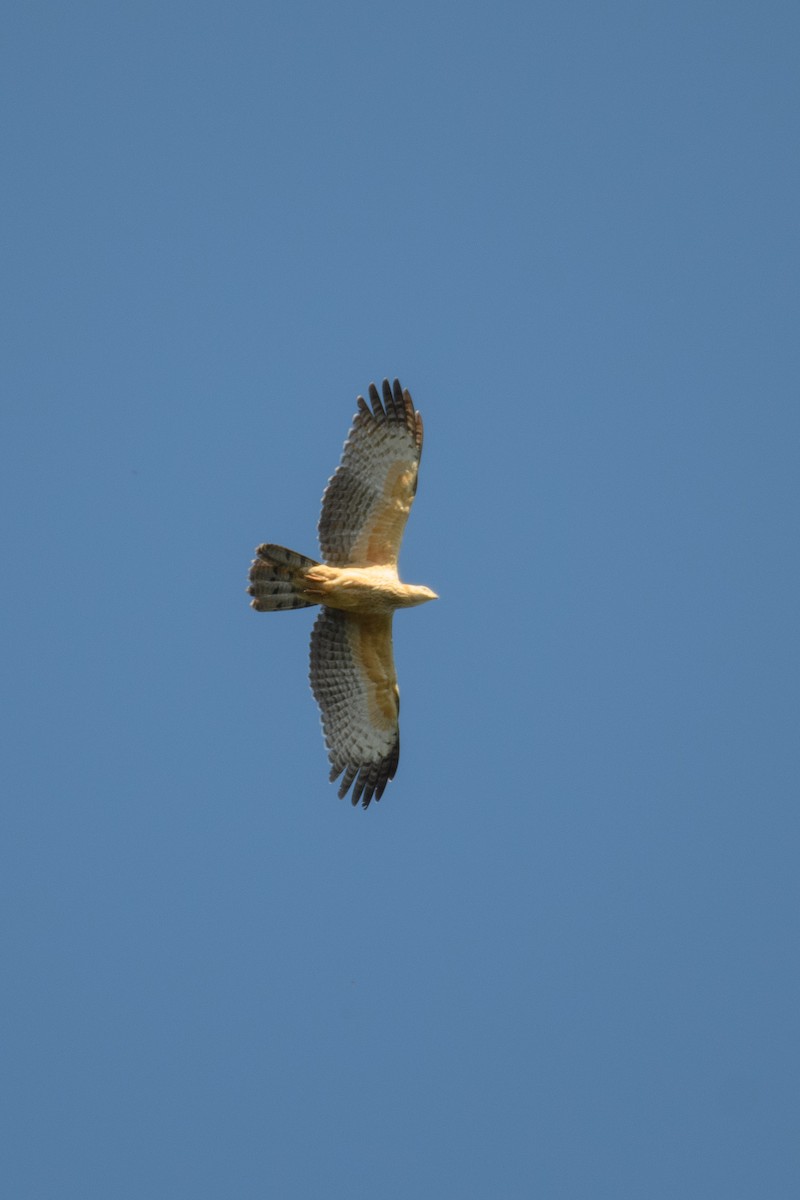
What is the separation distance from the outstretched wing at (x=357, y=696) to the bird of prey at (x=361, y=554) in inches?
0.5

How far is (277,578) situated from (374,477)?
3.93ft

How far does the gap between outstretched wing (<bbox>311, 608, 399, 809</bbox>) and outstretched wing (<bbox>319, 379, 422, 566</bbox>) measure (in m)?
0.81

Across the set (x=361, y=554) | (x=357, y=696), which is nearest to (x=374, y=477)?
(x=361, y=554)

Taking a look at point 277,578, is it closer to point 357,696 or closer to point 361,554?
point 361,554

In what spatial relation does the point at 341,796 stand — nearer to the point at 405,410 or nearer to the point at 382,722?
the point at 382,722

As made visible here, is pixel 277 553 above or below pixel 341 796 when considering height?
above

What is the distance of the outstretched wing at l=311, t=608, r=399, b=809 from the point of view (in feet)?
56.4

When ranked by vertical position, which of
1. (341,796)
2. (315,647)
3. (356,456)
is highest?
(356,456)

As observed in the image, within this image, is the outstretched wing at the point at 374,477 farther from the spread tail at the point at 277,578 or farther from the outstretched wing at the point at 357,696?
the outstretched wing at the point at 357,696

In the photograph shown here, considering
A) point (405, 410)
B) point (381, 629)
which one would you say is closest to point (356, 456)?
point (405, 410)

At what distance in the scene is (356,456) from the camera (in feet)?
54.1

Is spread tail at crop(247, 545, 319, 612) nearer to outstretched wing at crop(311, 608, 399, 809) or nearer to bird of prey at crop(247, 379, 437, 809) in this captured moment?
bird of prey at crop(247, 379, 437, 809)

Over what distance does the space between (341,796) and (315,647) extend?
146cm

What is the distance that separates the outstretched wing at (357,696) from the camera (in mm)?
17203
